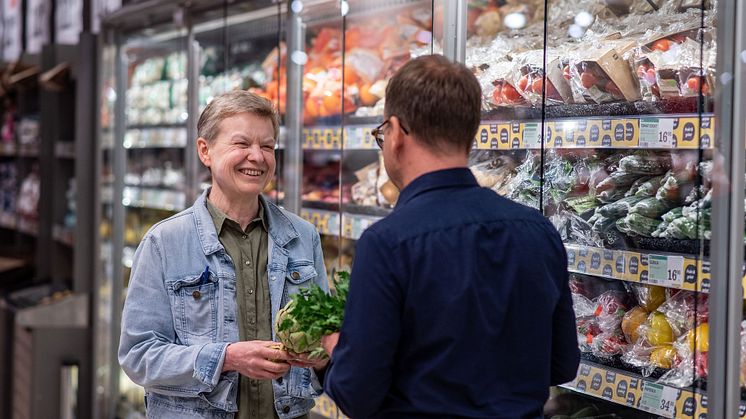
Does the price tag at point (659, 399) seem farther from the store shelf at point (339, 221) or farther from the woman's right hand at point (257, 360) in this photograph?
the store shelf at point (339, 221)

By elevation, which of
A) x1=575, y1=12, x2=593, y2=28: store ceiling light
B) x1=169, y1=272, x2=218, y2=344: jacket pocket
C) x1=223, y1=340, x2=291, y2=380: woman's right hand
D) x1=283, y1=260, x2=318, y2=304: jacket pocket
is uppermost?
x1=575, y1=12, x2=593, y2=28: store ceiling light

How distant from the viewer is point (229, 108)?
7.04 ft

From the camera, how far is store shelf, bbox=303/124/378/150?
3172 mm

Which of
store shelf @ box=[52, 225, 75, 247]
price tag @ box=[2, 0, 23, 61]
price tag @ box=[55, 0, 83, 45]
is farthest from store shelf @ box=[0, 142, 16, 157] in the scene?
store shelf @ box=[52, 225, 75, 247]

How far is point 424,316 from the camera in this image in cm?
149

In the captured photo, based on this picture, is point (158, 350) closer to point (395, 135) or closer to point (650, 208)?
point (395, 135)

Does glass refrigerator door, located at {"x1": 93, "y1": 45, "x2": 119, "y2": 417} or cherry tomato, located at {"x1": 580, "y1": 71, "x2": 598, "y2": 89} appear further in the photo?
glass refrigerator door, located at {"x1": 93, "y1": 45, "x2": 119, "y2": 417}

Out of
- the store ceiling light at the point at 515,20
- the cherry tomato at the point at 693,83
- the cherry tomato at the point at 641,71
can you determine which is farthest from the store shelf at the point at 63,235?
the cherry tomato at the point at 693,83

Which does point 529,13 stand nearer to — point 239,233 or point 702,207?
point 702,207

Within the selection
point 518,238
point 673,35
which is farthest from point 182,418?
point 673,35

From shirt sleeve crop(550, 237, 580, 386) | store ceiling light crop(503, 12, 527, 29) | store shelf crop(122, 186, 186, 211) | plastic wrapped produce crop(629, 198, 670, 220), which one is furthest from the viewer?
store shelf crop(122, 186, 186, 211)

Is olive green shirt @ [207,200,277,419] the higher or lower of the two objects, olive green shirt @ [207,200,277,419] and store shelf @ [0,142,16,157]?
the lower

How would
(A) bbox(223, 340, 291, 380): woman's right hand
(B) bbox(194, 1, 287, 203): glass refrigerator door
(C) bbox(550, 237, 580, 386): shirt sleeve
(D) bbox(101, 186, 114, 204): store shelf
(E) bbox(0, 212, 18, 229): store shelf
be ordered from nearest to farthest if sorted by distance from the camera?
(C) bbox(550, 237, 580, 386): shirt sleeve, (A) bbox(223, 340, 291, 380): woman's right hand, (B) bbox(194, 1, 287, 203): glass refrigerator door, (D) bbox(101, 186, 114, 204): store shelf, (E) bbox(0, 212, 18, 229): store shelf

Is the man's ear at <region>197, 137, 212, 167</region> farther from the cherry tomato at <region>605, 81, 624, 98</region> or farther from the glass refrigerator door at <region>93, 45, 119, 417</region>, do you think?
the glass refrigerator door at <region>93, 45, 119, 417</region>
